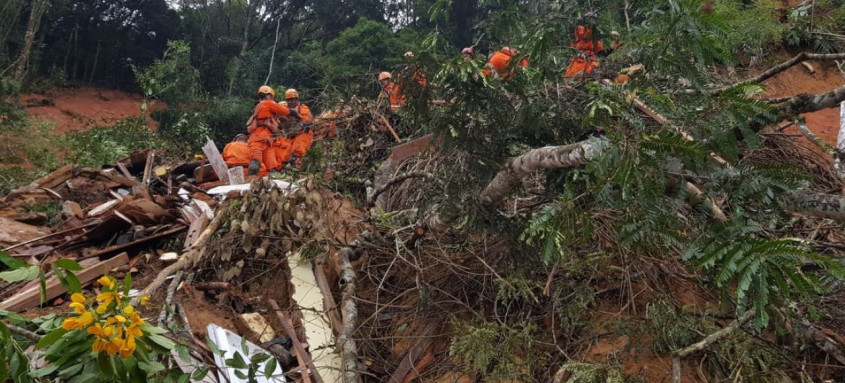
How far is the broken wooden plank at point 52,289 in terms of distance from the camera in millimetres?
3869

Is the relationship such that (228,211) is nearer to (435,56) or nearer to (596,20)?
(435,56)

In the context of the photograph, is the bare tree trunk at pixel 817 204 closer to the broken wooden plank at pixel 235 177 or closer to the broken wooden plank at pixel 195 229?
the broken wooden plank at pixel 195 229

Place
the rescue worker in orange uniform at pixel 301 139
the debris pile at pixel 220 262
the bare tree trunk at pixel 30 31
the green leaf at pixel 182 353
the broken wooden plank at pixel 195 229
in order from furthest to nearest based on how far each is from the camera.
→ the bare tree trunk at pixel 30 31
the rescue worker in orange uniform at pixel 301 139
the broken wooden plank at pixel 195 229
the debris pile at pixel 220 262
the green leaf at pixel 182 353

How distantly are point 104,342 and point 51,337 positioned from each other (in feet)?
0.81

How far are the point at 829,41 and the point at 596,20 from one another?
18.5 feet

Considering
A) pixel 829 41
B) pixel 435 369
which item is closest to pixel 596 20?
pixel 435 369

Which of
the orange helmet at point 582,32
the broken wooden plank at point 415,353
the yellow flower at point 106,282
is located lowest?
the broken wooden plank at point 415,353

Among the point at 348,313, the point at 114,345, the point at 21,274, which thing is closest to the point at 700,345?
the point at 348,313

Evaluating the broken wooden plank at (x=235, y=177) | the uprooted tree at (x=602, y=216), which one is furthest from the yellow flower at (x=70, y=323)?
the broken wooden plank at (x=235, y=177)

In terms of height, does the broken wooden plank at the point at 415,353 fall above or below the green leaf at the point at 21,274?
below

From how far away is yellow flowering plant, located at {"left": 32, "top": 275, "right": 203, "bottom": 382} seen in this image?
212 cm

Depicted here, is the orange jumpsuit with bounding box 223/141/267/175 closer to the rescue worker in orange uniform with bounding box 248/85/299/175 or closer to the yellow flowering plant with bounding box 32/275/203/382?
the rescue worker in orange uniform with bounding box 248/85/299/175

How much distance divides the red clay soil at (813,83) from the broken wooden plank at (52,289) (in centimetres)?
776

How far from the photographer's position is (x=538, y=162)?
267 cm
